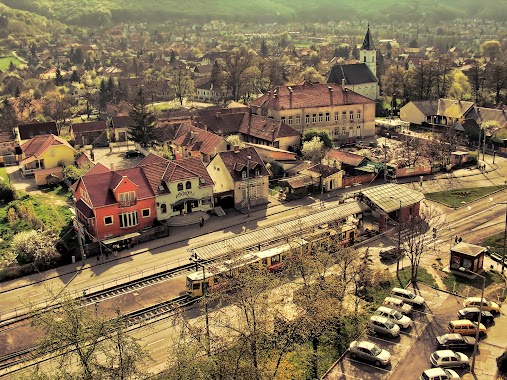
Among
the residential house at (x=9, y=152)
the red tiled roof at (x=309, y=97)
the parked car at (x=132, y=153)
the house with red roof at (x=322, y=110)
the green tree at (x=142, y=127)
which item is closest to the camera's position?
the residential house at (x=9, y=152)

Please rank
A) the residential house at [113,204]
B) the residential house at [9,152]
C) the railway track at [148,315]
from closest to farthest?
the railway track at [148,315]
the residential house at [113,204]
the residential house at [9,152]

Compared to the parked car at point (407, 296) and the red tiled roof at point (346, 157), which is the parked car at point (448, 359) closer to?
the parked car at point (407, 296)

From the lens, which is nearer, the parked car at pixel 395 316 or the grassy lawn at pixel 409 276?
the parked car at pixel 395 316

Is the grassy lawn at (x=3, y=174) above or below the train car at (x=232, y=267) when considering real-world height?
above

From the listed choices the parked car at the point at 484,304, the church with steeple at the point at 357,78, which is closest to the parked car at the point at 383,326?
the parked car at the point at 484,304

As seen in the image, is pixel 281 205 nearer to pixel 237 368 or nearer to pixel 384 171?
pixel 384 171
